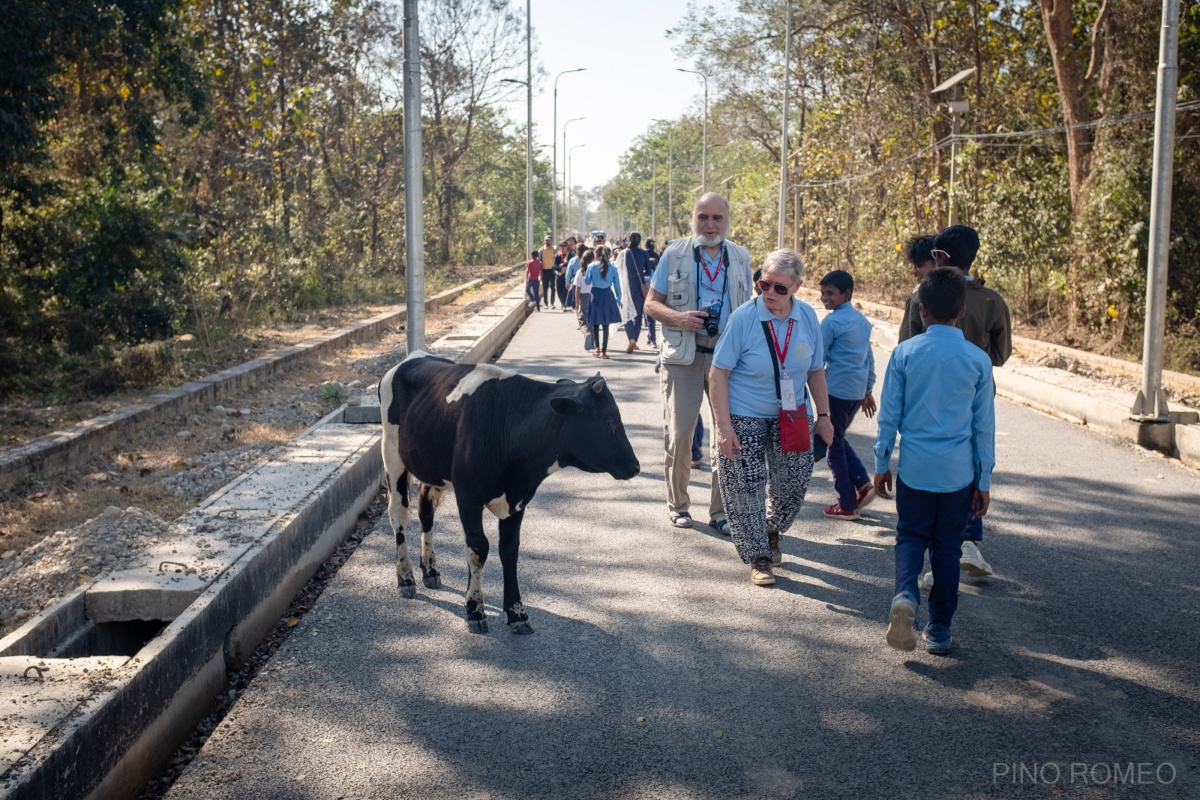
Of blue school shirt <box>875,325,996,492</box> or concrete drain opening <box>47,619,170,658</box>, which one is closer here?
concrete drain opening <box>47,619,170,658</box>

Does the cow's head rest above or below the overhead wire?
below

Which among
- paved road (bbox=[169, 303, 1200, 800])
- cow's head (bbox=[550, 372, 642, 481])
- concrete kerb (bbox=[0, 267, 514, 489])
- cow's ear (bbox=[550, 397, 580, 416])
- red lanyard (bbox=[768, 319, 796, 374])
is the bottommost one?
paved road (bbox=[169, 303, 1200, 800])

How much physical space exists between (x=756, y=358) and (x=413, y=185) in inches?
226

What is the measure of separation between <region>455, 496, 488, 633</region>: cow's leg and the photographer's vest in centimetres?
224

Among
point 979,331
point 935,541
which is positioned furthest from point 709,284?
point 935,541

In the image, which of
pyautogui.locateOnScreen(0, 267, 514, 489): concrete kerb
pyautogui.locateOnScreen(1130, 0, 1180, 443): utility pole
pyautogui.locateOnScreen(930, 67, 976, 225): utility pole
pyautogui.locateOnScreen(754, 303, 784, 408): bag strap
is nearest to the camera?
pyautogui.locateOnScreen(754, 303, 784, 408): bag strap

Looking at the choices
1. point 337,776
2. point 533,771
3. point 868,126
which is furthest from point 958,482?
point 868,126

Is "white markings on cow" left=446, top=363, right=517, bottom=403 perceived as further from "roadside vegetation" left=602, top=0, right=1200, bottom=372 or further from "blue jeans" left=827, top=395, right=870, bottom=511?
"roadside vegetation" left=602, top=0, right=1200, bottom=372

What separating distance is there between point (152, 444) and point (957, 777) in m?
8.42

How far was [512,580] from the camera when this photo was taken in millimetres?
5652

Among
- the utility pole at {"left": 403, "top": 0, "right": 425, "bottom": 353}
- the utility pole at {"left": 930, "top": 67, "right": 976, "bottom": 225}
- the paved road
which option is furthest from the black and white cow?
the utility pole at {"left": 930, "top": 67, "right": 976, "bottom": 225}

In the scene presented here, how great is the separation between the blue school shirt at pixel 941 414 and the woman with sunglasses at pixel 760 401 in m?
0.97

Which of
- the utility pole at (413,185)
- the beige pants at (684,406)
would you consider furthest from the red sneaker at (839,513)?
the utility pole at (413,185)

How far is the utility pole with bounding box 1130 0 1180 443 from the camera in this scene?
1063 cm
